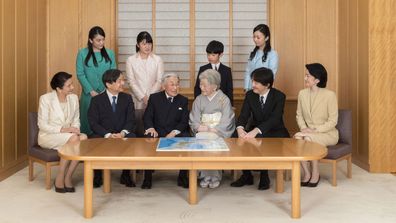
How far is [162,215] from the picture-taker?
10.5ft

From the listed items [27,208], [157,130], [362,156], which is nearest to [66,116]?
[157,130]

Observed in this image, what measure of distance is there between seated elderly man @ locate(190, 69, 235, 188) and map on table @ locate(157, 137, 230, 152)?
24.1 inches

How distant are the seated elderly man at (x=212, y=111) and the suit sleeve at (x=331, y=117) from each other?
2.50 ft

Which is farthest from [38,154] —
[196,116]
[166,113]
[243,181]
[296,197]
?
[296,197]

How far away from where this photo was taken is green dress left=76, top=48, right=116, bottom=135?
4848 mm

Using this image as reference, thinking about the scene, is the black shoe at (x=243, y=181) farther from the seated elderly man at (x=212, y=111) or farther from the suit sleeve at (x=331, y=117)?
the suit sleeve at (x=331, y=117)

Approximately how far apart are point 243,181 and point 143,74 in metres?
1.48

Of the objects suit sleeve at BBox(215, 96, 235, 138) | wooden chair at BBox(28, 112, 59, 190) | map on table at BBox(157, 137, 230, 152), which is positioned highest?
suit sleeve at BBox(215, 96, 235, 138)

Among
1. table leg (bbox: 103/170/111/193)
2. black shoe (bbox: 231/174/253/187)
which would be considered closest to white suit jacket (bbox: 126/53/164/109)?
table leg (bbox: 103/170/111/193)

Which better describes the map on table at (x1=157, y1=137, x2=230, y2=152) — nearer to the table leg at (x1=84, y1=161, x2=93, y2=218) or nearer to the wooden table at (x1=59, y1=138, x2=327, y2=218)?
the wooden table at (x1=59, y1=138, x2=327, y2=218)

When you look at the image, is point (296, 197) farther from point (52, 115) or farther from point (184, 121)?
point (52, 115)

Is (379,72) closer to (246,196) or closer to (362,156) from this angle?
(362,156)

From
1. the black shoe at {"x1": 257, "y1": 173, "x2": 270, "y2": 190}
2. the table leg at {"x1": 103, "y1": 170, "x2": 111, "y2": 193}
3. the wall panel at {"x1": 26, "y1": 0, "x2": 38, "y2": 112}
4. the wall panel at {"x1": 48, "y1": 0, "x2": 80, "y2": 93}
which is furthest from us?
the wall panel at {"x1": 48, "y1": 0, "x2": 80, "y2": 93}

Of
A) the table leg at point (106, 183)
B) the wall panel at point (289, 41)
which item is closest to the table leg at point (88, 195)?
the table leg at point (106, 183)
